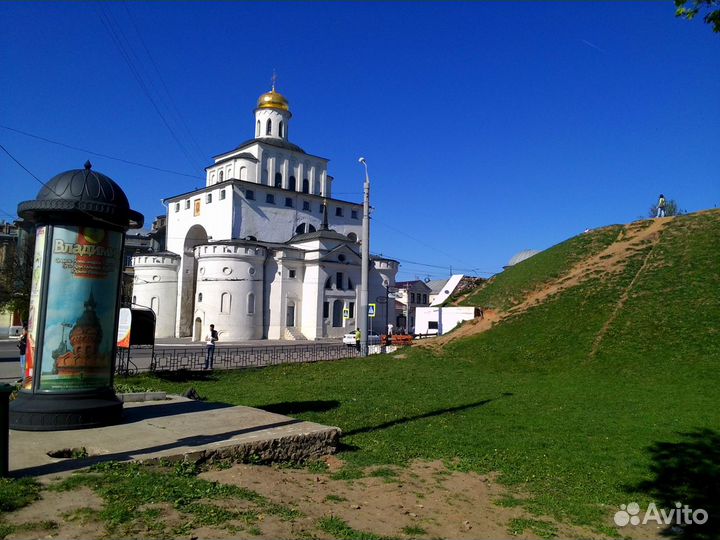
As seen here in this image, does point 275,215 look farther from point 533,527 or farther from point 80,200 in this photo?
point 533,527

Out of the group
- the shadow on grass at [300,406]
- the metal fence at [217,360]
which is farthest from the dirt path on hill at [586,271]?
the shadow on grass at [300,406]

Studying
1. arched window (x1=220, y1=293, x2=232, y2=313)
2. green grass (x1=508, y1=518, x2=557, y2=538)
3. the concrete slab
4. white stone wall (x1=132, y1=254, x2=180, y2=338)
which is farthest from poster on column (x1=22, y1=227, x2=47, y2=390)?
white stone wall (x1=132, y1=254, x2=180, y2=338)

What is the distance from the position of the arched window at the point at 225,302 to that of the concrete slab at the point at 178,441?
119ft

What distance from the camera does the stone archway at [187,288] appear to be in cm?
5119


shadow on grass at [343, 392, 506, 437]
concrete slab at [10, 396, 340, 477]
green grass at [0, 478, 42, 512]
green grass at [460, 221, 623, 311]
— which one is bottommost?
shadow on grass at [343, 392, 506, 437]

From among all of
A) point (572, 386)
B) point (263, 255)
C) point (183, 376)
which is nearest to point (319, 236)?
point (263, 255)

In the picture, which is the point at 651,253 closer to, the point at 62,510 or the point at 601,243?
the point at 601,243

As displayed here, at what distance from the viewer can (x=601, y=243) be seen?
30.2 m

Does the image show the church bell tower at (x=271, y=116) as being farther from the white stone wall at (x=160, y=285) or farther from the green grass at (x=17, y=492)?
the green grass at (x=17, y=492)

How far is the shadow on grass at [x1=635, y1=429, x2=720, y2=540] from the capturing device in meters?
5.81

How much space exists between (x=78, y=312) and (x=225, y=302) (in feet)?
123

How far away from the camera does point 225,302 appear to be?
45438mm

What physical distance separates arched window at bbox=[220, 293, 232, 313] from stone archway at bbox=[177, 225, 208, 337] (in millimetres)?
7491

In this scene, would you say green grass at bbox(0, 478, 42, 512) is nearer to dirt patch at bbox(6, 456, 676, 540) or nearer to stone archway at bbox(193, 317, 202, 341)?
dirt patch at bbox(6, 456, 676, 540)
